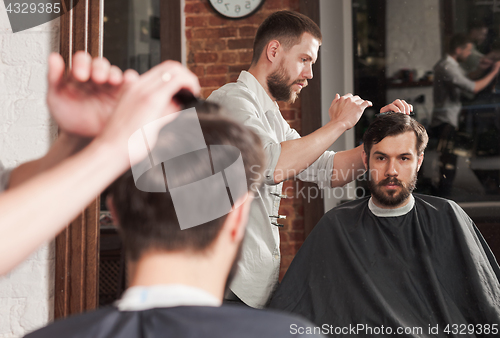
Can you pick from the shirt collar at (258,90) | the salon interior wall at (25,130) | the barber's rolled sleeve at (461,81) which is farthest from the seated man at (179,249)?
the barber's rolled sleeve at (461,81)

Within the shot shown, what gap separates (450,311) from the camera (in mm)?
1676

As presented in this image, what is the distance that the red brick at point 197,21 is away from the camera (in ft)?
10.1

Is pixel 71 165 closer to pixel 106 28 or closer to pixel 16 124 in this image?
pixel 16 124

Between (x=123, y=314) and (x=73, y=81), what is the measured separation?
368mm

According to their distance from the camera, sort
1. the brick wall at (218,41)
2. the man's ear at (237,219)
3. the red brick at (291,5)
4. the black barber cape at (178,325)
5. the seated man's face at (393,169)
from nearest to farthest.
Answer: the black barber cape at (178,325)
the man's ear at (237,219)
the seated man's face at (393,169)
the red brick at (291,5)
the brick wall at (218,41)

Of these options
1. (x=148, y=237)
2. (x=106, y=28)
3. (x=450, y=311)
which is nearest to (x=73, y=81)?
(x=148, y=237)

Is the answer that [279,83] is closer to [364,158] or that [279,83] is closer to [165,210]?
[364,158]

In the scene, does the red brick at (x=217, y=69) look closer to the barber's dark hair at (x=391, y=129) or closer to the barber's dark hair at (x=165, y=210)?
the barber's dark hair at (x=391, y=129)

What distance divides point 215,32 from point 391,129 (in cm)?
174

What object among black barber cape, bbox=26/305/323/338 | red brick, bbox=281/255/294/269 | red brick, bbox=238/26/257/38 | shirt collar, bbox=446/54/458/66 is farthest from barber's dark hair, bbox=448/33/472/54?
black barber cape, bbox=26/305/323/338

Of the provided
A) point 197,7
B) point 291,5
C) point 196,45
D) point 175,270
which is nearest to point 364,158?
point 291,5

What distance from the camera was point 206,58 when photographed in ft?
10.5

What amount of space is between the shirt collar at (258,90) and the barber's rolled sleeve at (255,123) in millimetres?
159

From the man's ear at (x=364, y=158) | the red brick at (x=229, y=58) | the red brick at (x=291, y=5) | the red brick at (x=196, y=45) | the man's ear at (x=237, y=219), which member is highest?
the red brick at (x=291, y=5)
